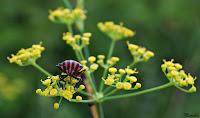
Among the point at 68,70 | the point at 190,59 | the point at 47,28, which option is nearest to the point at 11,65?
the point at 47,28

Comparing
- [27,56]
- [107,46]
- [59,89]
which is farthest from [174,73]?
[107,46]

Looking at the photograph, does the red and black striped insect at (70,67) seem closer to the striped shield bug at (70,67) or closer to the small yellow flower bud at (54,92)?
the striped shield bug at (70,67)

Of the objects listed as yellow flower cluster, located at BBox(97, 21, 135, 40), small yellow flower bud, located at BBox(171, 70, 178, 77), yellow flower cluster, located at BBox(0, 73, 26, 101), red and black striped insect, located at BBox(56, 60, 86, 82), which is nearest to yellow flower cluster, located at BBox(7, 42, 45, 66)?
red and black striped insect, located at BBox(56, 60, 86, 82)

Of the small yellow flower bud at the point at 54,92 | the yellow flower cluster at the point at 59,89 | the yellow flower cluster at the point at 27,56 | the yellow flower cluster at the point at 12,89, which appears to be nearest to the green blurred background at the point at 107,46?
the yellow flower cluster at the point at 12,89

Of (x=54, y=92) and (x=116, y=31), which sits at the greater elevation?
(x=116, y=31)

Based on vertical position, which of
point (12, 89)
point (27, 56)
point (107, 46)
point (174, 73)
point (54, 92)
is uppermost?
point (107, 46)

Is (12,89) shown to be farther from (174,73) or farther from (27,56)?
(174,73)

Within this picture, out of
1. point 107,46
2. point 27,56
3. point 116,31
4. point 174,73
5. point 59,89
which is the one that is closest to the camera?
point 59,89

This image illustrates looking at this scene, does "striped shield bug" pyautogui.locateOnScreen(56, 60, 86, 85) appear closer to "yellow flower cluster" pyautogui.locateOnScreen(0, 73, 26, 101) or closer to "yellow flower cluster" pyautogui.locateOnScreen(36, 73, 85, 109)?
"yellow flower cluster" pyautogui.locateOnScreen(36, 73, 85, 109)

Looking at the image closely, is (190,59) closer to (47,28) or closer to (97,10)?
(97,10)
